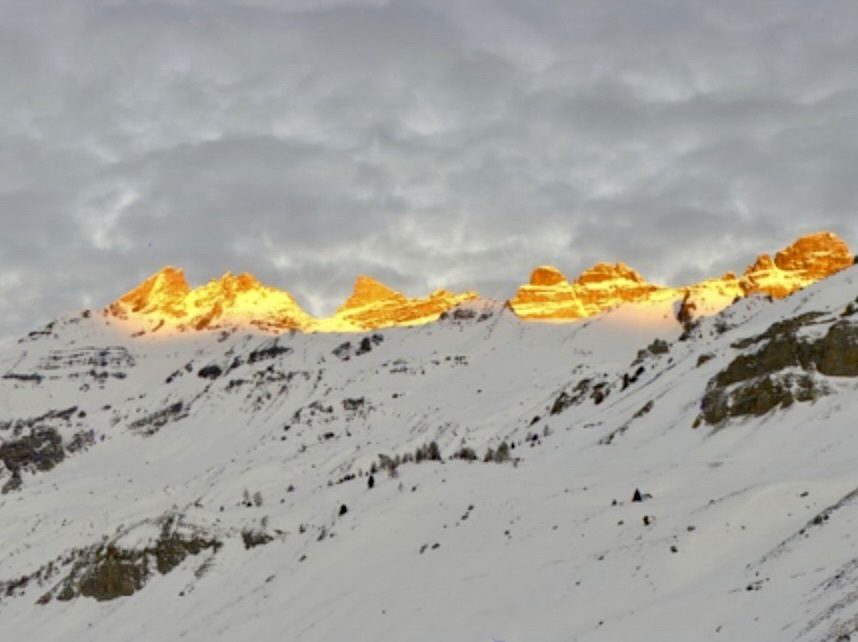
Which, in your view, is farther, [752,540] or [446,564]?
[446,564]

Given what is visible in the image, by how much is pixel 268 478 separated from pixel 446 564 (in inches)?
3848

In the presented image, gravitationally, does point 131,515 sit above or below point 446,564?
above

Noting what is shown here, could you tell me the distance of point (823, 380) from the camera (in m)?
61.9

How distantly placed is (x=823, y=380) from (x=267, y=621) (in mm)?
34490

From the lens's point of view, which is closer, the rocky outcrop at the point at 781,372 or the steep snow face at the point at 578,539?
the steep snow face at the point at 578,539

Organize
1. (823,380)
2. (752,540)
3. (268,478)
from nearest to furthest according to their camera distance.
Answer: (752,540) → (823,380) → (268,478)

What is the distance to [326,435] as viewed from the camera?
174500 mm

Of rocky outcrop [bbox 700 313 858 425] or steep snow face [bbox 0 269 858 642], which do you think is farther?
rocky outcrop [bbox 700 313 858 425]

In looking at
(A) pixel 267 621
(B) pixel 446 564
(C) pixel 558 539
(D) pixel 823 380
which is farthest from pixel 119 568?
(D) pixel 823 380

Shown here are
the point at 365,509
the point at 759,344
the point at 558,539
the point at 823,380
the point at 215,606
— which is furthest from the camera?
the point at 759,344

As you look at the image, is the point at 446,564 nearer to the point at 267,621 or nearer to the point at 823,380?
the point at 267,621

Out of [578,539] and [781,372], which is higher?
[781,372]

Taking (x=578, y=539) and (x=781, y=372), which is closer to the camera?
(x=578, y=539)

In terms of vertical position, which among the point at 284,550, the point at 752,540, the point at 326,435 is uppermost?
the point at 326,435
